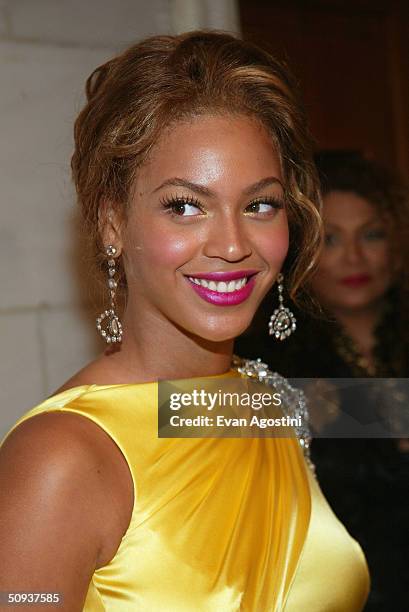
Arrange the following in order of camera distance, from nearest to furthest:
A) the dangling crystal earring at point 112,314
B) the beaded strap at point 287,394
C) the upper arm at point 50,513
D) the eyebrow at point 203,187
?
the upper arm at point 50,513
the eyebrow at point 203,187
the dangling crystal earring at point 112,314
the beaded strap at point 287,394

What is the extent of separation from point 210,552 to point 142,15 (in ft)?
3.50

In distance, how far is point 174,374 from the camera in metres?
1.02

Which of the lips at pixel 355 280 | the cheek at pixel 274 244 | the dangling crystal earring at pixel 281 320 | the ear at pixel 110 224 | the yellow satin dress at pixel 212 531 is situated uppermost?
the ear at pixel 110 224

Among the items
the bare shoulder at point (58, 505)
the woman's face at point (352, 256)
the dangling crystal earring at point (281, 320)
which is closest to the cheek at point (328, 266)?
the woman's face at point (352, 256)

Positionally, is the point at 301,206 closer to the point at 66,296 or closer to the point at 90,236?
the point at 90,236

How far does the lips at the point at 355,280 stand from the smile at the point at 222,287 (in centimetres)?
83

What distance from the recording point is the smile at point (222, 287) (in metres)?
0.90

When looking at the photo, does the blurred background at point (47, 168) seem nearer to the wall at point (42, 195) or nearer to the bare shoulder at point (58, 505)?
the wall at point (42, 195)

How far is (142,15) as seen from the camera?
155cm

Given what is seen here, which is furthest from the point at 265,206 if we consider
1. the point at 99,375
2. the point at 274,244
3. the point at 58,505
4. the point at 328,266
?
the point at 328,266

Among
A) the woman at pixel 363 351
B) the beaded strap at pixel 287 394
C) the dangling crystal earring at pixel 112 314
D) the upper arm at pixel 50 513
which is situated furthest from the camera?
the woman at pixel 363 351

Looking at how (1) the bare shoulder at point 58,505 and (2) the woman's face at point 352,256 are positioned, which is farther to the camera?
(2) the woman's face at point 352,256

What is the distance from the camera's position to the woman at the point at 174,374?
32.2 inches

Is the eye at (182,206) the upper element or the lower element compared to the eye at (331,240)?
upper
